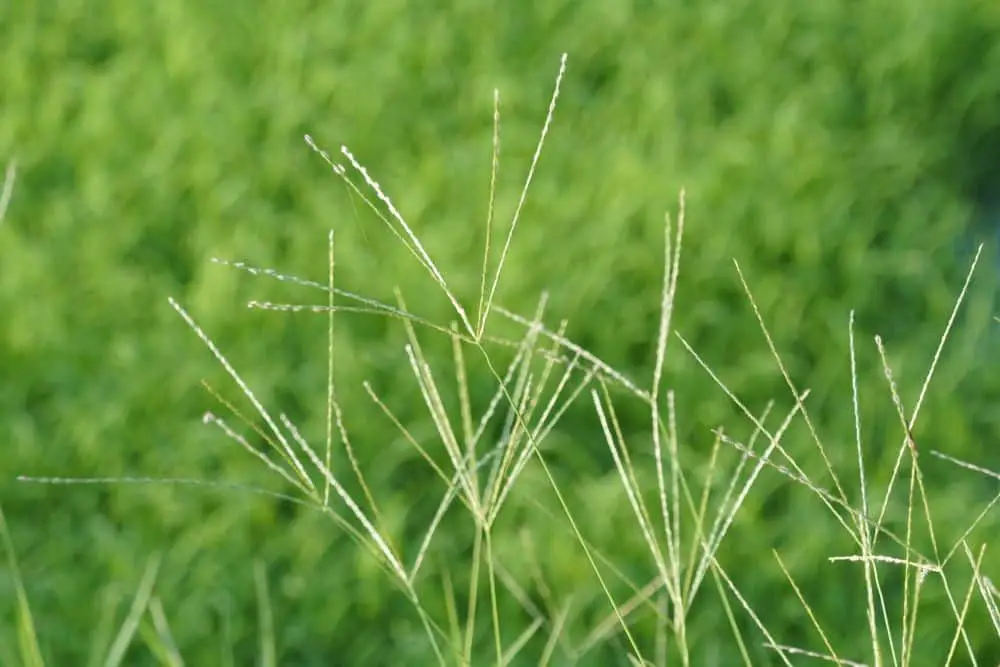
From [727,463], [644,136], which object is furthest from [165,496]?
[644,136]

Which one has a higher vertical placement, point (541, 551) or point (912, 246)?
point (912, 246)

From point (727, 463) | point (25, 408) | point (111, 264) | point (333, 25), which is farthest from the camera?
point (333, 25)

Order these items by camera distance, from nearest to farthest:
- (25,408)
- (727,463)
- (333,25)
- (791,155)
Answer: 1. (727,463)
2. (25,408)
3. (791,155)
4. (333,25)

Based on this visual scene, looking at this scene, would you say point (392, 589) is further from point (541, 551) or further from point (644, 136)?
point (644, 136)

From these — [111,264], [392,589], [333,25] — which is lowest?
[392,589]

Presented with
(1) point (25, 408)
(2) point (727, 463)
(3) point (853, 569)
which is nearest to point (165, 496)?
(1) point (25, 408)

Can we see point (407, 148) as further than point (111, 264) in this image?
Yes
